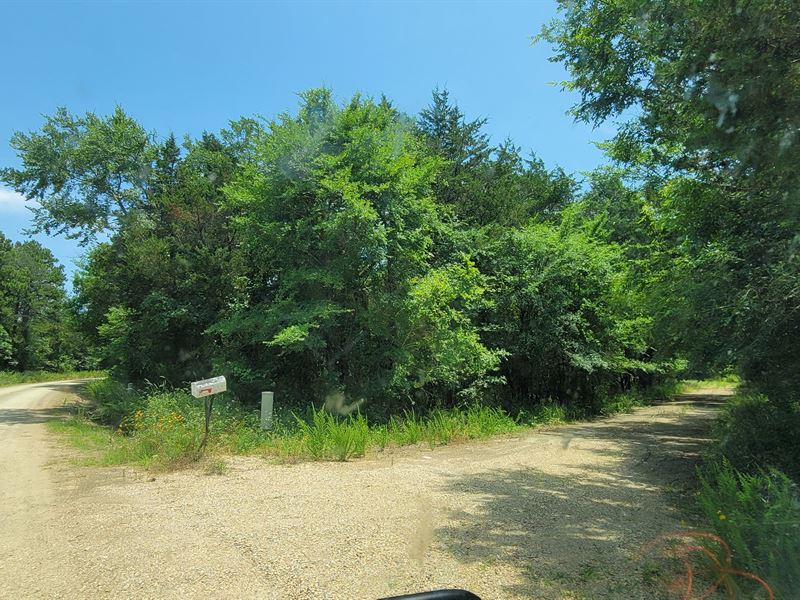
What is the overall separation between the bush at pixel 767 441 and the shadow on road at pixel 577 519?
0.90 m

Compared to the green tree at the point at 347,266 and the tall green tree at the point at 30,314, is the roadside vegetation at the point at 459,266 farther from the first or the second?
the tall green tree at the point at 30,314

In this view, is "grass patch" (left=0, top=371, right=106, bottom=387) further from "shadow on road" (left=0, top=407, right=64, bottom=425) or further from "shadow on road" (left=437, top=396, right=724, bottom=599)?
"shadow on road" (left=437, top=396, right=724, bottom=599)

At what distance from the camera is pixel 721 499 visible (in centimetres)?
610

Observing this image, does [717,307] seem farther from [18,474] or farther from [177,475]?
[18,474]

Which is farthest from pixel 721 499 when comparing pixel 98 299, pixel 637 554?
pixel 98 299

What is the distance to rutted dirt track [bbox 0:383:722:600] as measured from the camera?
4.73m

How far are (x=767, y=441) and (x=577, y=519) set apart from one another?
3.33 metres

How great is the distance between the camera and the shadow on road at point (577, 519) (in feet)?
16.2

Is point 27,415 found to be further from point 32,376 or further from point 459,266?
point 32,376

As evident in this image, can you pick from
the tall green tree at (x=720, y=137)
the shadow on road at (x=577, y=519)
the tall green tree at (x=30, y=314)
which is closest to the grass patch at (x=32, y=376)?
the tall green tree at (x=30, y=314)

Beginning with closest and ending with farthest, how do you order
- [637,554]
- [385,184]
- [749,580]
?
[749,580] < [637,554] < [385,184]

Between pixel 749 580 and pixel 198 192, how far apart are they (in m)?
18.6

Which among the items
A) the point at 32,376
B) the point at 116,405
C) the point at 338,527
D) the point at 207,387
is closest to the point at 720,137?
the point at 338,527

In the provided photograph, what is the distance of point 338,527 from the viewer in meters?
6.19
